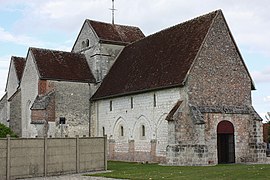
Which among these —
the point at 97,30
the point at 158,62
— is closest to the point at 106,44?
the point at 97,30

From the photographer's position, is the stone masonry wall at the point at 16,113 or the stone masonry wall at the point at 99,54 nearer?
the stone masonry wall at the point at 99,54

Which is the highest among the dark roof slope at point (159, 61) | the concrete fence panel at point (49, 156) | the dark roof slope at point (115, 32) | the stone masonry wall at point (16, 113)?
the dark roof slope at point (115, 32)

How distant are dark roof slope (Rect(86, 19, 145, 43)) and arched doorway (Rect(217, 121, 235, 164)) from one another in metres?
16.7

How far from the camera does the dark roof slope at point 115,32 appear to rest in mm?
43250

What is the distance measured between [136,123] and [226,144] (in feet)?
24.1

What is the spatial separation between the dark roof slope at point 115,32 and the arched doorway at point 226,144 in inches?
656

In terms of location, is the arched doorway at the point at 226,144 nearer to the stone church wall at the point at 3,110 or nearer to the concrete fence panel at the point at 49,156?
the concrete fence panel at the point at 49,156

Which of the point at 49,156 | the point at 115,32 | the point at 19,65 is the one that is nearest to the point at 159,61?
the point at 115,32

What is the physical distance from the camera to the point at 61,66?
41.3 m

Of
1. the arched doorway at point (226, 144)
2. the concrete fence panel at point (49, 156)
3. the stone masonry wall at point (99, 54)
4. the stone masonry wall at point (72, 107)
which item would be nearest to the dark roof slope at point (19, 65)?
the stone masonry wall at point (99, 54)

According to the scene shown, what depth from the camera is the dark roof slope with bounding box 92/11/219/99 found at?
99.3 feet

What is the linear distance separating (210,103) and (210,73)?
213 cm

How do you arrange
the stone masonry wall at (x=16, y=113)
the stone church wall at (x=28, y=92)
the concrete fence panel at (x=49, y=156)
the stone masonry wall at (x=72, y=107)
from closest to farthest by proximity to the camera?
the concrete fence panel at (x=49, y=156), the stone masonry wall at (x=72, y=107), the stone church wall at (x=28, y=92), the stone masonry wall at (x=16, y=113)

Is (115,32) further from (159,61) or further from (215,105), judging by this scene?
(215,105)
